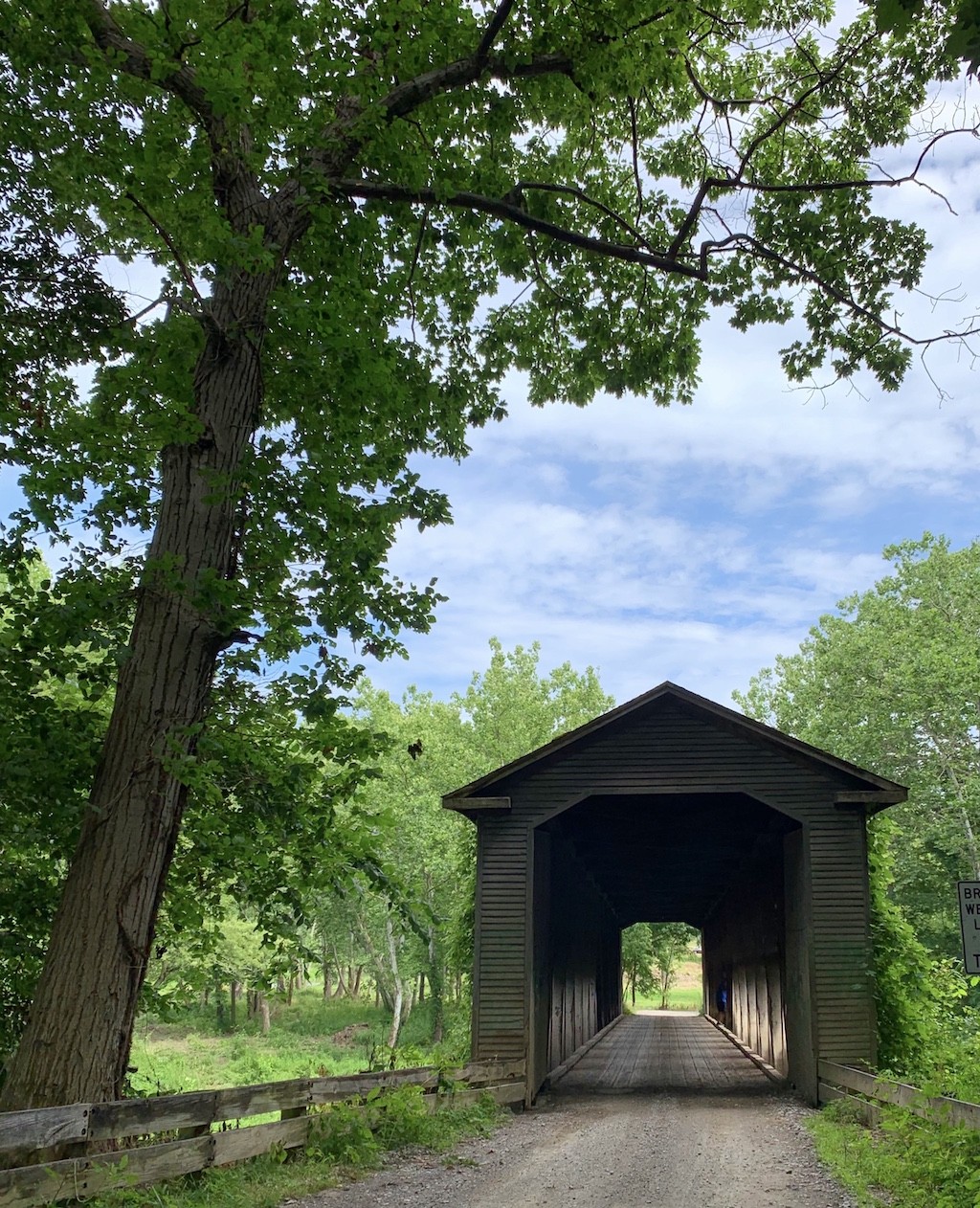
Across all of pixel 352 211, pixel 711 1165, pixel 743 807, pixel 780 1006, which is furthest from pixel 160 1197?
pixel 780 1006

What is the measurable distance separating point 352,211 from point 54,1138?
7.22 metres

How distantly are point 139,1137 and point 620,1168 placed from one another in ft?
14.8

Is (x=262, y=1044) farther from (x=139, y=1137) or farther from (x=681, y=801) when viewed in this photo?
(x=139, y=1137)

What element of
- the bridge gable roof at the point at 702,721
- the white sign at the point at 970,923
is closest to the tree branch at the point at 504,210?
the white sign at the point at 970,923

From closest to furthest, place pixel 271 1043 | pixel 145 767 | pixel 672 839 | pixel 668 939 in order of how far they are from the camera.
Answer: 1. pixel 145 767
2. pixel 672 839
3. pixel 271 1043
4. pixel 668 939

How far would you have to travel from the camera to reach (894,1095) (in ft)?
30.0

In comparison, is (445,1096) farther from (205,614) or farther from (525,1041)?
(205,614)

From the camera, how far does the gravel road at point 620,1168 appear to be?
7059 millimetres

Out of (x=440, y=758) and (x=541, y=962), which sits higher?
(x=440, y=758)

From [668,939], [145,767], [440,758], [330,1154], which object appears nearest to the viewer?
[145,767]

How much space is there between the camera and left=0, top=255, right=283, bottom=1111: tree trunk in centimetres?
554

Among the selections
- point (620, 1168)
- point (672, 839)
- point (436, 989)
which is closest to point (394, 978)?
point (436, 989)

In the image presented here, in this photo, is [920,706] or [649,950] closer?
[920,706]

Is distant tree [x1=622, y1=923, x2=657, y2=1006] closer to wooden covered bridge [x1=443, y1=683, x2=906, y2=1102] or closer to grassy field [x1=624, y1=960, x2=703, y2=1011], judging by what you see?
grassy field [x1=624, y1=960, x2=703, y2=1011]
